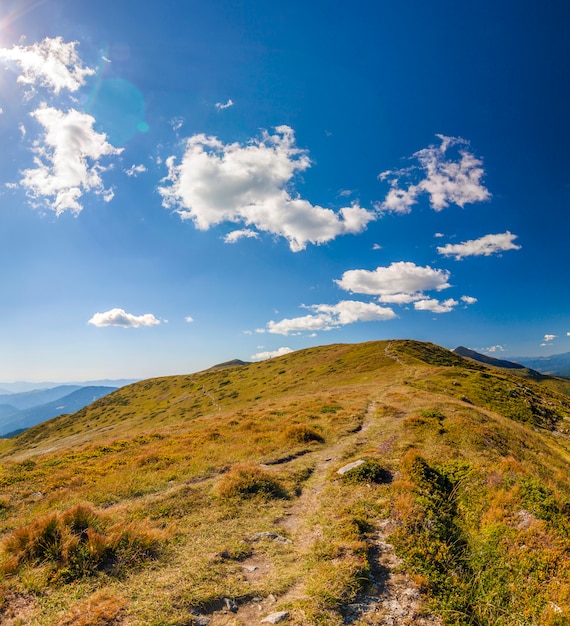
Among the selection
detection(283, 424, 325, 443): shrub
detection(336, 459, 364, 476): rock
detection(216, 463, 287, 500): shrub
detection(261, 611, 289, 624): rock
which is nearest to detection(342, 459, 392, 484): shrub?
detection(336, 459, 364, 476): rock

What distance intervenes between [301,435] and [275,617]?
17.7m

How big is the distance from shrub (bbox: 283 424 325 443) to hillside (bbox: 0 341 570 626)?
0.66 ft

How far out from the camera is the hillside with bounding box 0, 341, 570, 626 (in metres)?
7.50

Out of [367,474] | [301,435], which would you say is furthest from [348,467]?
[301,435]

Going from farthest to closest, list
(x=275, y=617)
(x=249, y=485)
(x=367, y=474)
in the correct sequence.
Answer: (x=367, y=474), (x=249, y=485), (x=275, y=617)

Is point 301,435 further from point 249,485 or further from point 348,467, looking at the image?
point 249,485

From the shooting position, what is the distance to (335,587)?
798cm

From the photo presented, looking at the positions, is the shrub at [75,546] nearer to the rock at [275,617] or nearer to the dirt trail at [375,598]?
the dirt trail at [375,598]

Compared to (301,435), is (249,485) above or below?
above

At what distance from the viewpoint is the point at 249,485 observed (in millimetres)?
14852

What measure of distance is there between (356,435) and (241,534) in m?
15.6

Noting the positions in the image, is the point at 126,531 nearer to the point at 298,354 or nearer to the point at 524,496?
the point at 524,496

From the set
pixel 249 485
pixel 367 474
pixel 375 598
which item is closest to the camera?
pixel 375 598

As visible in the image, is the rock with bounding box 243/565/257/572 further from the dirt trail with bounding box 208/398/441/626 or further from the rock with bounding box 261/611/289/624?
the rock with bounding box 261/611/289/624
